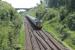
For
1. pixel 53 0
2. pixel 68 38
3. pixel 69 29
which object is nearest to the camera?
pixel 68 38

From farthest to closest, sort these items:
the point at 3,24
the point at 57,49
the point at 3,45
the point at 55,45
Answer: the point at 55,45 < the point at 57,49 < the point at 3,24 < the point at 3,45

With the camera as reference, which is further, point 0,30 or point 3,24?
point 3,24

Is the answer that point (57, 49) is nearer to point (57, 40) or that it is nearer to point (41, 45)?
point (41, 45)

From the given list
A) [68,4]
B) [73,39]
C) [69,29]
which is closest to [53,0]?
[68,4]

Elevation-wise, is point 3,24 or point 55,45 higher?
point 3,24

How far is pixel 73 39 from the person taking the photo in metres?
36.5

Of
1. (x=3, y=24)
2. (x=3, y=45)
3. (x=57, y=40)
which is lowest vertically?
(x=57, y=40)

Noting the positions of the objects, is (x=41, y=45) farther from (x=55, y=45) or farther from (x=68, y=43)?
(x=68, y=43)

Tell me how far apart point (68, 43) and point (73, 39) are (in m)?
1.17

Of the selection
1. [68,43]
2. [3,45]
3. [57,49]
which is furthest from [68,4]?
[3,45]

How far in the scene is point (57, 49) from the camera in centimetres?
3234

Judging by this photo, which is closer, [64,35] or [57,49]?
[57,49]

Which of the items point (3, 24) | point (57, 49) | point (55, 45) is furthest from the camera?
point (55, 45)

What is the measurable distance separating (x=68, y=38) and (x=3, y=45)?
17707 millimetres
